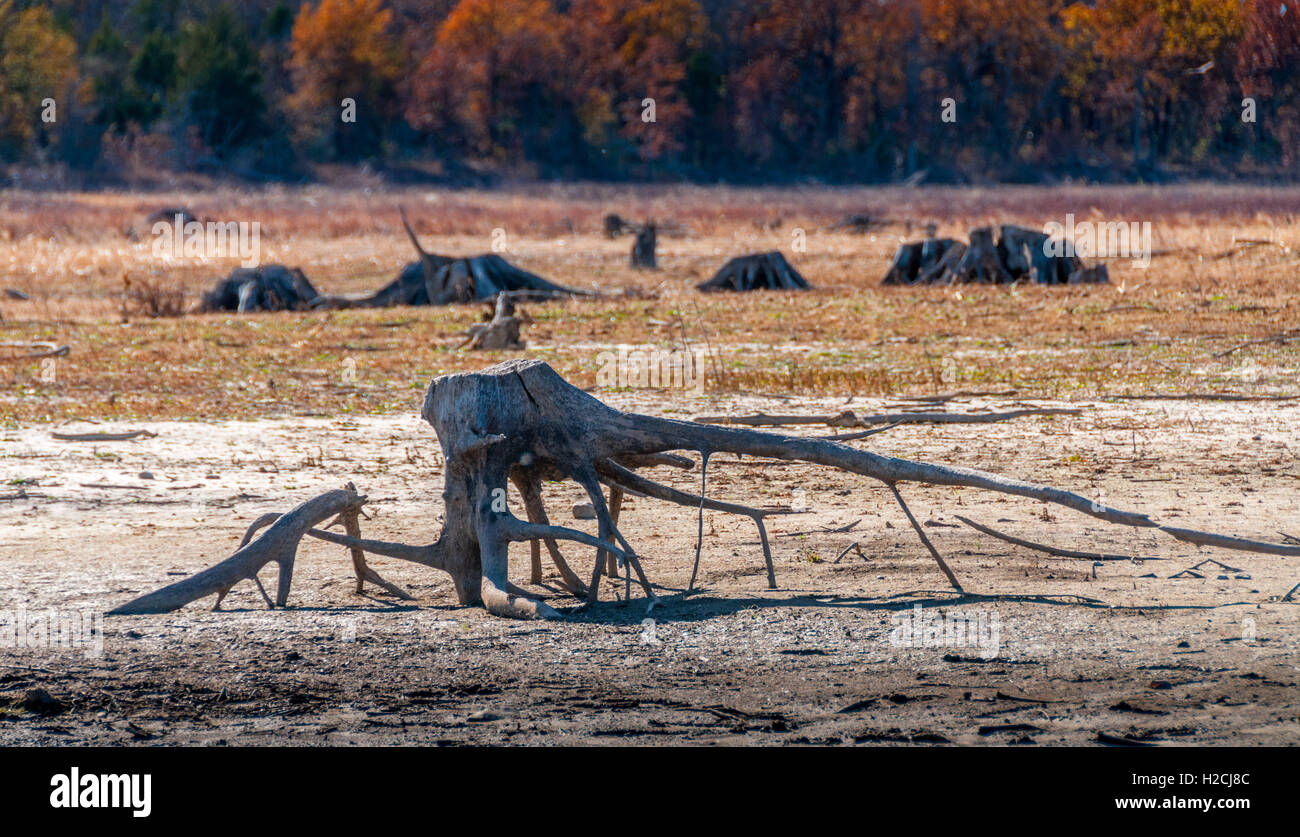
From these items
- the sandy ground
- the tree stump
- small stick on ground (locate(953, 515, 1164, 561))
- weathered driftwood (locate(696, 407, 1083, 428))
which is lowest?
the sandy ground

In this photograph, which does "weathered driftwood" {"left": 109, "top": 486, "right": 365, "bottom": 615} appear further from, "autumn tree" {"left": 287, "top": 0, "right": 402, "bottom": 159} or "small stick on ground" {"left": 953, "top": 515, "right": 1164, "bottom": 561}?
"autumn tree" {"left": 287, "top": 0, "right": 402, "bottom": 159}

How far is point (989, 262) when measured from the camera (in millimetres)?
25375

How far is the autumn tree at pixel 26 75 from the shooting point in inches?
2766

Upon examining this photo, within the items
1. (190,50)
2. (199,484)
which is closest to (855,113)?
(190,50)

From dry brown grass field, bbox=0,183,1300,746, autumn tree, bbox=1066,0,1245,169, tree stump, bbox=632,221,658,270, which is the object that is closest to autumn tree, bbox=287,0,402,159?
autumn tree, bbox=1066,0,1245,169

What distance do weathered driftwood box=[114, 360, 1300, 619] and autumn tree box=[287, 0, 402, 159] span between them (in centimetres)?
7427

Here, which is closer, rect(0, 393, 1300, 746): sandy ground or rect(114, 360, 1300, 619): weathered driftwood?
rect(0, 393, 1300, 746): sandy ground

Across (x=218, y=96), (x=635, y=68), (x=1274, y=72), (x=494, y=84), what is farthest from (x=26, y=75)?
(x=1274, y=72)

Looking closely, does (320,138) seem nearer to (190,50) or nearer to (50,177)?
(190,50)

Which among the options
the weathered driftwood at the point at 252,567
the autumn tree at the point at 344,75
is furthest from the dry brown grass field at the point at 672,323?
the autumn tree at the point at 344,75

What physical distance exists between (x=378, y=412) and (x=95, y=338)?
7.34 metres

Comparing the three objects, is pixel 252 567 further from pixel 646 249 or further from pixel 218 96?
pixel 218 96

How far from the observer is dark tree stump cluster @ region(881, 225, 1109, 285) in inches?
985

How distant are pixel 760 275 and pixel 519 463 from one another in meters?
18.5
